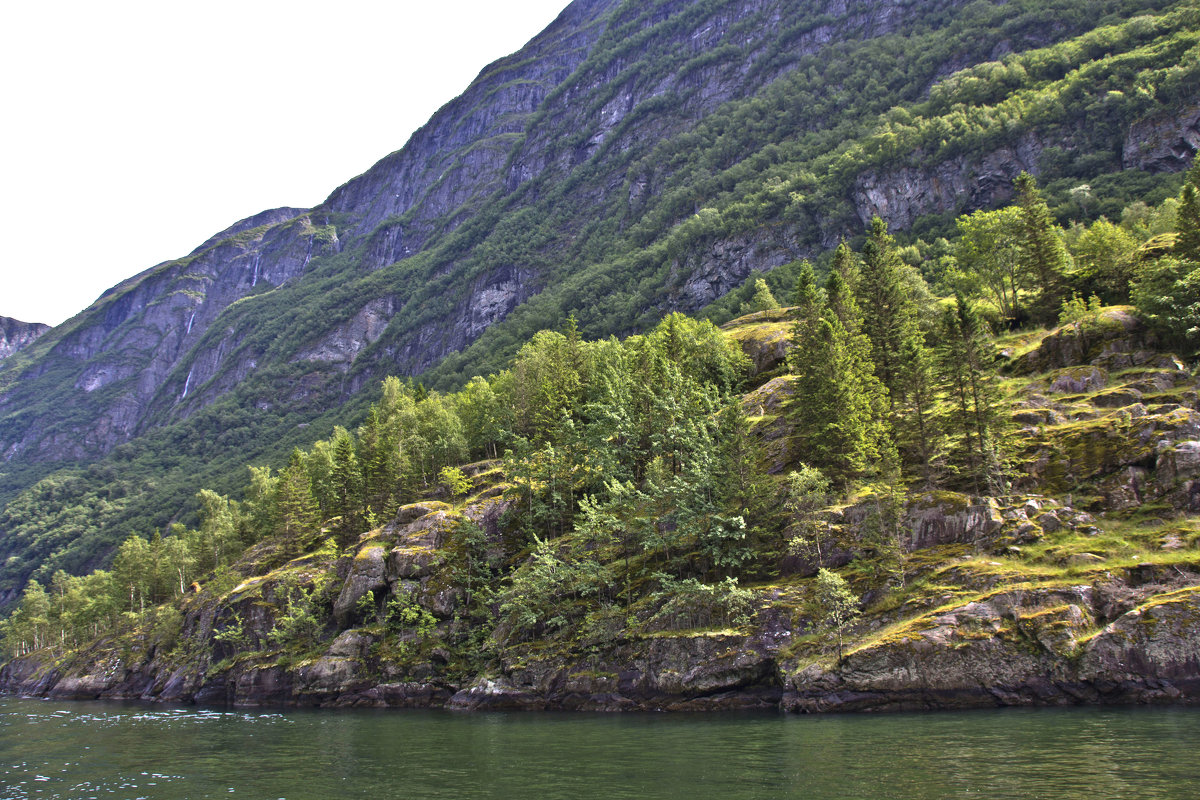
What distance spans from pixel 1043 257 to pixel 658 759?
225 ft

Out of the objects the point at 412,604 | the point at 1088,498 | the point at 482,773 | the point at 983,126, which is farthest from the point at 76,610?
the point at 983,126

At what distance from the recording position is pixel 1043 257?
238 ft

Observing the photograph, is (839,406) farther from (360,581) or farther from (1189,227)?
(360,581)

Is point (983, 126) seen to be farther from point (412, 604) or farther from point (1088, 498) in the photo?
point (412, 604)

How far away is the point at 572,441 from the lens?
3098 inches

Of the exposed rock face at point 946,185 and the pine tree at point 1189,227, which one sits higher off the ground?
the exposed rock face at point 946,185

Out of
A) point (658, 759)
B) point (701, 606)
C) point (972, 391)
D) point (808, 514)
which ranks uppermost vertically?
point (972, 391)

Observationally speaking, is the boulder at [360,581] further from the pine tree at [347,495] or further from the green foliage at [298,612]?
the pine tree at [347,495]

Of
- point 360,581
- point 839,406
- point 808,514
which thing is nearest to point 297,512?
point 360,581

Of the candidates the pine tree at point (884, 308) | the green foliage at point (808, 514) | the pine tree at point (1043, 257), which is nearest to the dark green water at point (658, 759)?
the green foliage at point (808, 514)

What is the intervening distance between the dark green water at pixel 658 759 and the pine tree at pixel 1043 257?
51.4 metres

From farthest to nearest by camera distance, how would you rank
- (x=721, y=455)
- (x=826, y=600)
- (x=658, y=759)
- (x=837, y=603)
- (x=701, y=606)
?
1. (x=721, y=455)
2. (x=701, y=606)
3. (x=826, y=600)
4. (x=837, y=603)
5. (x=658, y=759)

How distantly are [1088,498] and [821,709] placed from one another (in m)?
23.1

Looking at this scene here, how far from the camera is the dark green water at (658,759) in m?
22.5
